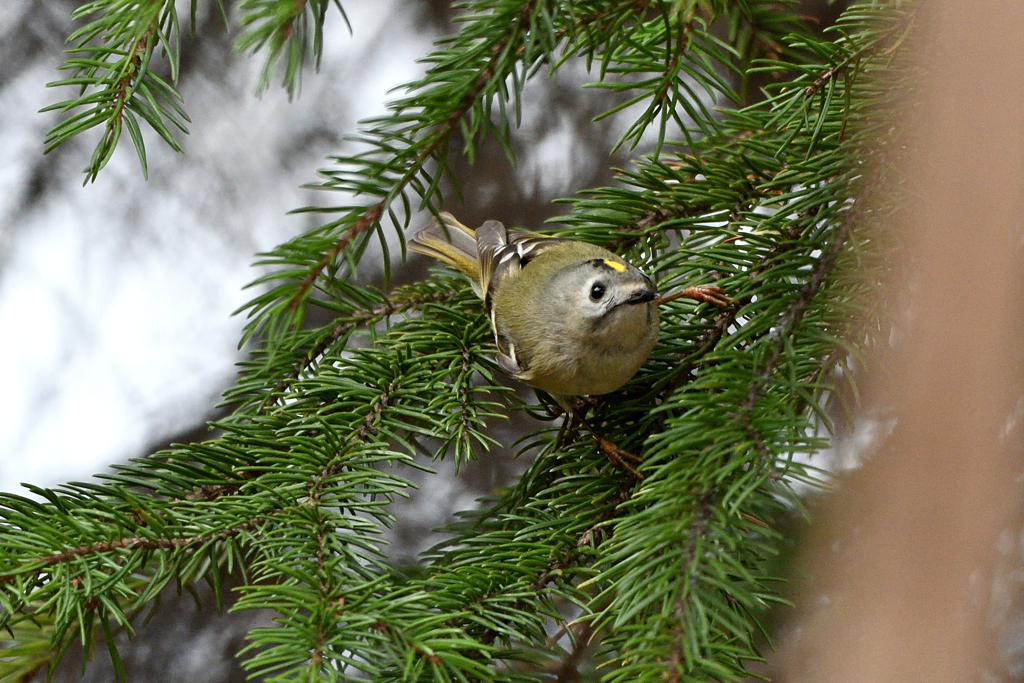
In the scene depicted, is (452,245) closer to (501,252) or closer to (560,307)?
(501,252)

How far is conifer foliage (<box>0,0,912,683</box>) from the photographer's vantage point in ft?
2.17

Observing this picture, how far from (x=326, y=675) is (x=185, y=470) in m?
0.35

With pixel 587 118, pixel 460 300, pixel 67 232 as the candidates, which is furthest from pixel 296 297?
pixel 67 232

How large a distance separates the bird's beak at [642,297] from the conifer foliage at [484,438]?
0.04 metres

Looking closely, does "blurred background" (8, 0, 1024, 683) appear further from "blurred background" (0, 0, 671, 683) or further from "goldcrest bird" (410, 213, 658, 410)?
"goldcrest bird" (410, 213, 658, 410)

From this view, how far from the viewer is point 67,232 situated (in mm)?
1792

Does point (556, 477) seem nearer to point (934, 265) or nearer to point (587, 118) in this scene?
point (934, 265)

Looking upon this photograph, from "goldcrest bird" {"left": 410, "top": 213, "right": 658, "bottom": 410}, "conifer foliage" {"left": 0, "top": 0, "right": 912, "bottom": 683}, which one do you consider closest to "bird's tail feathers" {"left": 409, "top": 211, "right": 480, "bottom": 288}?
"goldcrest bird" {"left": 410, "top": 213, "right": 658, "bottom": 410}

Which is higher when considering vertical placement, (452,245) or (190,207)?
(190,207)

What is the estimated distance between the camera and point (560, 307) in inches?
51.1

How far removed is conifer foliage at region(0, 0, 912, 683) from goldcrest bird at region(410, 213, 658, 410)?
0.05m

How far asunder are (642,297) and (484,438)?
290 mm

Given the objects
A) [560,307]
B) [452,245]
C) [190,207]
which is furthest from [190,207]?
[560,307]

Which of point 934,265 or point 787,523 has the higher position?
point 934,265
